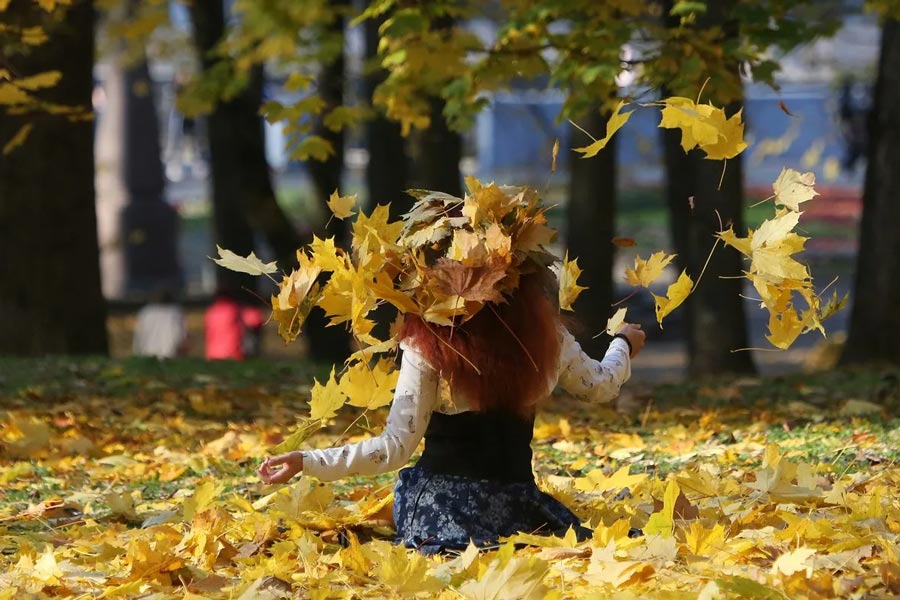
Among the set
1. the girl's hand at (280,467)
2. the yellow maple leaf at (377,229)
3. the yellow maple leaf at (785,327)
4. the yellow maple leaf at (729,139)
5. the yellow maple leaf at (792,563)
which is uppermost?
the yellow maple leaf at (729,139)

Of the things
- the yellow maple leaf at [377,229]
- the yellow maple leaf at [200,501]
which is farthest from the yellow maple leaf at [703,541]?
the yellow maple leaf at [200,501]

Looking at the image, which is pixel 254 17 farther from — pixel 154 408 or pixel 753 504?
pixel 753 504

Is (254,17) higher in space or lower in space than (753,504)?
higher

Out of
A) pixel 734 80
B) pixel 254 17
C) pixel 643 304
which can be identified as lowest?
pixel 643 304

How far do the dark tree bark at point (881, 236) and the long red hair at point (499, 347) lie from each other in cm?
709

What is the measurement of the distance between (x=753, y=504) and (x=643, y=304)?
17.4m

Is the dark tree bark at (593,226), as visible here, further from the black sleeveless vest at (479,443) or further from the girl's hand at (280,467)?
the girl's hand at (280,467)

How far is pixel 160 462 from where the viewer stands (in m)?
6.35

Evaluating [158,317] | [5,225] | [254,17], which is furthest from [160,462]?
[158,317]

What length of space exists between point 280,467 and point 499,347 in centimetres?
71

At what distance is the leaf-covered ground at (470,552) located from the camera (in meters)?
3.72

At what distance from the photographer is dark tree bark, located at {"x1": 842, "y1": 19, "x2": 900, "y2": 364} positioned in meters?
10.6

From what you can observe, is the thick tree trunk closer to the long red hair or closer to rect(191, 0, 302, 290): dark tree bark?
rect(191, 0, 302, 290): dark tree bark

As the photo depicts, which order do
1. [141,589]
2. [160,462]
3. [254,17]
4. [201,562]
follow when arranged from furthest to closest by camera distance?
[254,17] < [160,462] < [201,562] < [141,589]
